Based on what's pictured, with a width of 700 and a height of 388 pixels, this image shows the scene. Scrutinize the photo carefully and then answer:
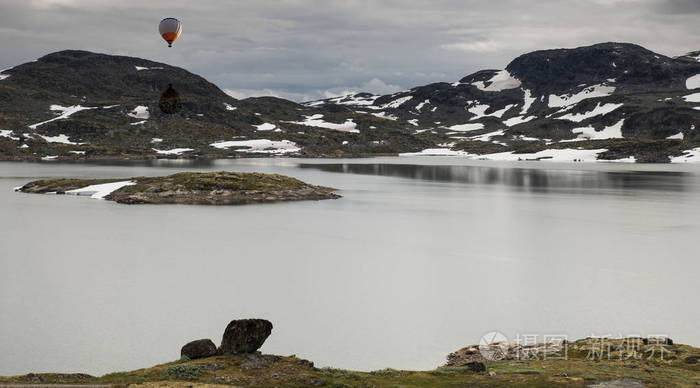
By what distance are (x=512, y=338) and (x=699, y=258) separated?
3237 cm

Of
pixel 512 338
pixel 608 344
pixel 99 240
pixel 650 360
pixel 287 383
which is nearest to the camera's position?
pixel 287 383

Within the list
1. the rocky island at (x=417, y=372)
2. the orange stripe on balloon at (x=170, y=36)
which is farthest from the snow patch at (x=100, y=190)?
the rocky island at (x=417, y=372)

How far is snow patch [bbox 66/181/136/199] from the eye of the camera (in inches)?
4141

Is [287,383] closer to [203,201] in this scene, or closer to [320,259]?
[320,259]

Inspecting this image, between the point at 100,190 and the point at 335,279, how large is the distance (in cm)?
7665

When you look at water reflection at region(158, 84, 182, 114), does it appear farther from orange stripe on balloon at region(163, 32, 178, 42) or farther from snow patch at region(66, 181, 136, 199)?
snow patch at region(66, 181, 136, 199)

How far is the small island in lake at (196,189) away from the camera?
328ft

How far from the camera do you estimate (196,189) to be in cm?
10369

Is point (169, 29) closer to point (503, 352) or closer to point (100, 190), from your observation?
point (100, 190)

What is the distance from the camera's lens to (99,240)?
62.2 m

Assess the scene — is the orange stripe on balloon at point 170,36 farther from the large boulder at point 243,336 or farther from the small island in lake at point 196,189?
the large boulder at point 243,336

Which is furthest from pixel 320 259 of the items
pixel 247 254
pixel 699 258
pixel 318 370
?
pixel 699 258

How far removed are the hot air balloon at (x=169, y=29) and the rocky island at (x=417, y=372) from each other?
5767 cm

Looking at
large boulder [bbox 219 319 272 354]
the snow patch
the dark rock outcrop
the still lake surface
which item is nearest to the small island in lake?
the snow patch
